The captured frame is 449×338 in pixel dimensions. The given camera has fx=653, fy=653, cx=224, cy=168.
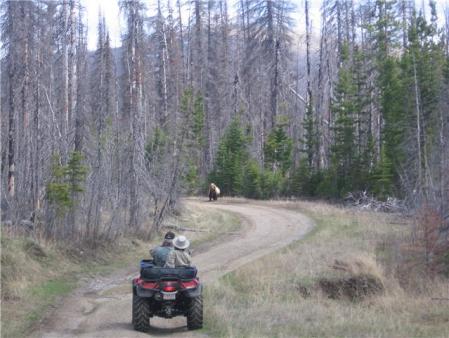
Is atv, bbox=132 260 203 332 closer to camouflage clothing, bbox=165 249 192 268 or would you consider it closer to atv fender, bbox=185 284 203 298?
atv fender, bbox=185 284 203 298

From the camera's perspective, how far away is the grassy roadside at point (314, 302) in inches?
458

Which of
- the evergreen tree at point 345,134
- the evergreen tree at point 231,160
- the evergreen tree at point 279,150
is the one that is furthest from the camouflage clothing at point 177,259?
the evergreen tree at point 231,160

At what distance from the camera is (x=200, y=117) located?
58375 millimetres

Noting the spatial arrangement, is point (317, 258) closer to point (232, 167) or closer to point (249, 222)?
point (249, 222)

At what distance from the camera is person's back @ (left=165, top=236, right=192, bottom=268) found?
1183 cm

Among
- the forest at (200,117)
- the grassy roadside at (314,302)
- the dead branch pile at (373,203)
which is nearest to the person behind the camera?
the grassy roadside at (314,302)

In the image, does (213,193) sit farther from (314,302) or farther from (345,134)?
(314,302)

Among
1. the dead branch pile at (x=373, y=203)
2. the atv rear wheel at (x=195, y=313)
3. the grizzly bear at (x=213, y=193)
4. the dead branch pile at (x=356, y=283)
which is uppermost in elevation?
the grizzly bear at (x=213, y=193)

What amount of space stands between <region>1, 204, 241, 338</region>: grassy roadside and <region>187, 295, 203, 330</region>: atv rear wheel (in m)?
2.98

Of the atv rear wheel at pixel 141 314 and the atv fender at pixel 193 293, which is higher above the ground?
the atv fender at pixel 193 293

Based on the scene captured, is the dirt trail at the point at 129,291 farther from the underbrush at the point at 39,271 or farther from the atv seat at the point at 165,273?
the atv seat at the point at 165,273

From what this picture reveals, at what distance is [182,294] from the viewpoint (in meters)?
11.3

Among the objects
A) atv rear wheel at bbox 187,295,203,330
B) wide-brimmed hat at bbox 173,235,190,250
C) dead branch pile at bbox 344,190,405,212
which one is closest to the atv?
atv rear wheel at bbox 187,295,203,330

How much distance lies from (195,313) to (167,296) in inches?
24.4
